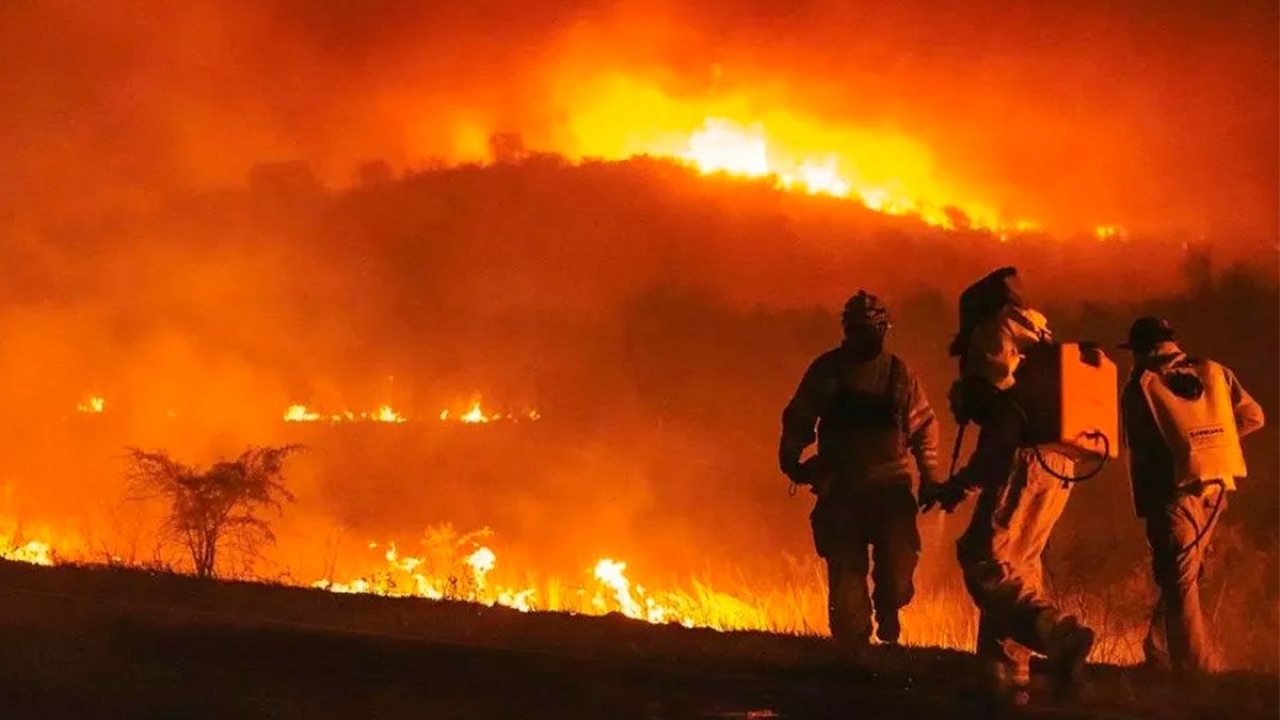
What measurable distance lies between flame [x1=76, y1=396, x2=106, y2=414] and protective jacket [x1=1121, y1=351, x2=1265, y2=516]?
2700 cm

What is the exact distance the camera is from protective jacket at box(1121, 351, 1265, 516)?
8.09 metres

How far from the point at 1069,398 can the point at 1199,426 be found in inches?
55.7

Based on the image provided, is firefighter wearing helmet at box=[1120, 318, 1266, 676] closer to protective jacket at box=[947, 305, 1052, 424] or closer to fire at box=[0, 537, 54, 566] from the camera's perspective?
protective jacket at box=[947, 305, 1052, 424]

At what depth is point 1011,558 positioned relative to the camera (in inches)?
283

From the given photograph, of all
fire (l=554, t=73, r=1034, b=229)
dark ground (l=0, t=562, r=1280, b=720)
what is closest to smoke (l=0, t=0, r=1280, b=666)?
fire (l=554, t=73, r=1034, b=229)

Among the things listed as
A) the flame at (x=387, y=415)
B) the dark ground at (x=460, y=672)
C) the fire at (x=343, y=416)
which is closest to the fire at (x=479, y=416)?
the flame at (x=387, y=415)

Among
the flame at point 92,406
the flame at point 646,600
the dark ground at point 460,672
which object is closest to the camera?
the dark ground at point 460,672

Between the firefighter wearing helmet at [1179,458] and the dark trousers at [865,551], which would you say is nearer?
the firefighter wearing helmet at [1179,458]

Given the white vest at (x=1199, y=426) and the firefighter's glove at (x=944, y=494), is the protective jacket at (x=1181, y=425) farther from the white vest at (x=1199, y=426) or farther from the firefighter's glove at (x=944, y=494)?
the firefighter's glove at (x=944, y=494)

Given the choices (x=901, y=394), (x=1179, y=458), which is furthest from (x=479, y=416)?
(x=1179, y=458)

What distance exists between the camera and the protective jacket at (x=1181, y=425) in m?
8.09

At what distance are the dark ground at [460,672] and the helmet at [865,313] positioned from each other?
1.89 meters

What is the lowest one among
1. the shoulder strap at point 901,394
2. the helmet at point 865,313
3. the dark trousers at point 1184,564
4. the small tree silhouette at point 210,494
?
the dark trousers at point 1184,564

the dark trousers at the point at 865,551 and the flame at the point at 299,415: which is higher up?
the flame at the point at 299,415
